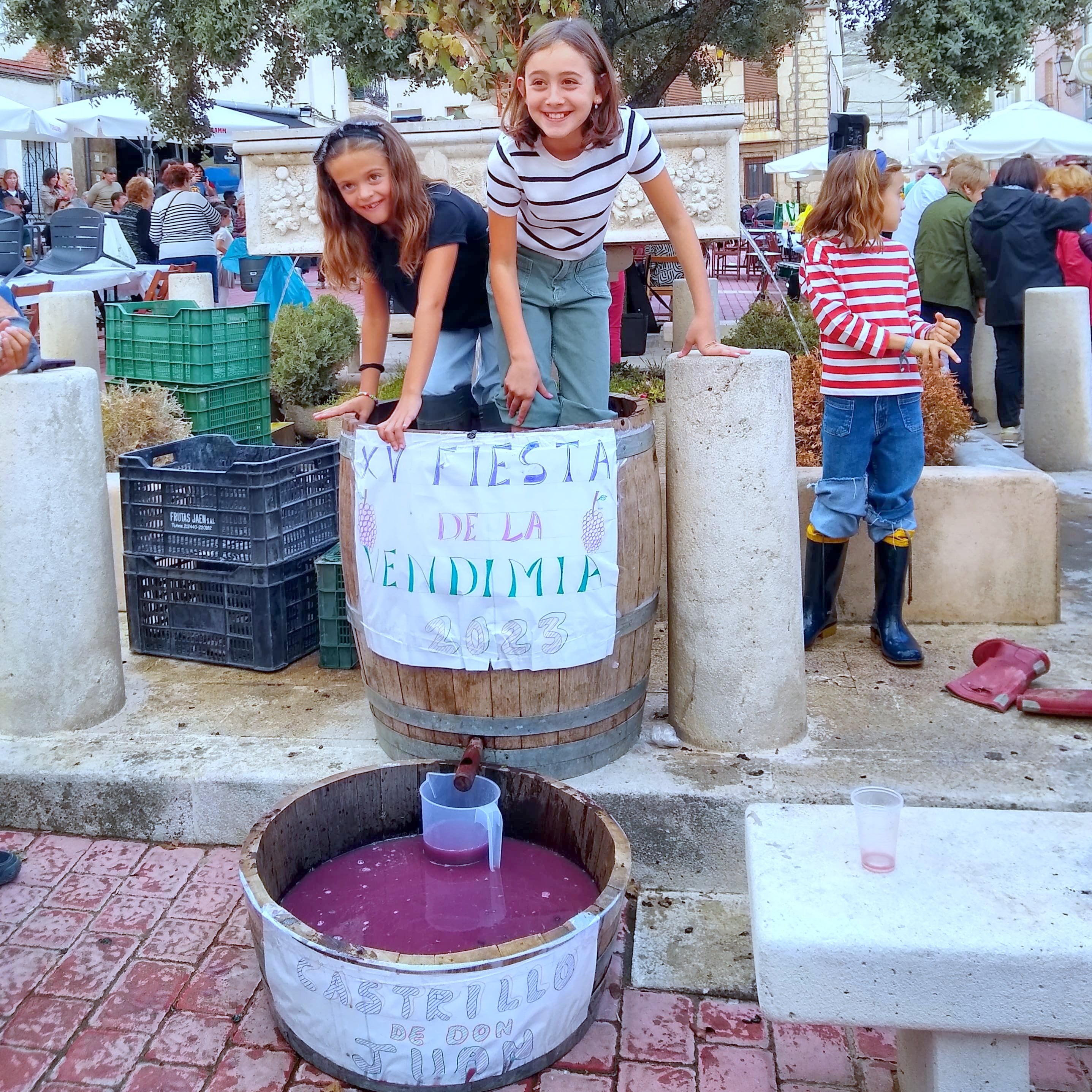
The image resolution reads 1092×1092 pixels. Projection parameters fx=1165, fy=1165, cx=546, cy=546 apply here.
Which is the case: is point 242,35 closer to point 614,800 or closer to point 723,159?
point 723,159

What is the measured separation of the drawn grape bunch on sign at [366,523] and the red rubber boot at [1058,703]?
2068 mm

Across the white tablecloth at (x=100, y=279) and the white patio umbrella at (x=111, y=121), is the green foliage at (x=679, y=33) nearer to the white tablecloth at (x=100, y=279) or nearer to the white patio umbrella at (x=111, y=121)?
the white tablecloth at (x=100, y=279)

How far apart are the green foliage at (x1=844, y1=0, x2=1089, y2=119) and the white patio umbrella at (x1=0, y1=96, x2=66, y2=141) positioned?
11.5 metres

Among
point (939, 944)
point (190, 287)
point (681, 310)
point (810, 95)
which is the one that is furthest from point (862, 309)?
point (810, 95)

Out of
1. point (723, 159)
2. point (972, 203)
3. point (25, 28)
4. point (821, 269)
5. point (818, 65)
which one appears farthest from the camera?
point (818, 65)

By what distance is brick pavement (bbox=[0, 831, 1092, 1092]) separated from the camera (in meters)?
2.46

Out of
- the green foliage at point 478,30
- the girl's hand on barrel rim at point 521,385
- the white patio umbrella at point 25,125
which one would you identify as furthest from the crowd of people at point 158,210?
the girl's hand on barrel rim at point 521,385

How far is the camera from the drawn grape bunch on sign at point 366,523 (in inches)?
122

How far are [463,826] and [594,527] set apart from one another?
0.82m

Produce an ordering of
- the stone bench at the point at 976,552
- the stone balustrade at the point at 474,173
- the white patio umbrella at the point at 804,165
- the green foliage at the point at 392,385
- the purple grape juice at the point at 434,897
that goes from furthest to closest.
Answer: the white patio umbrella at the point at 804,165 < the green foliage at the point at 392,385 < the stone balustrade at the point at 474,173 < the stone bench at the point at 976,552 < the purple grape juice at the point at 434,897

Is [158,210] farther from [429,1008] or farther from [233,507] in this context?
[429,1008]

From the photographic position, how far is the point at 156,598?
4332mm

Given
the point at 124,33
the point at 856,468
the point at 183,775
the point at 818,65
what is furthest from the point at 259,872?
the point at 818,65

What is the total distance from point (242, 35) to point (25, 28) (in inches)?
86.1
